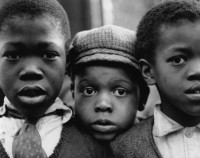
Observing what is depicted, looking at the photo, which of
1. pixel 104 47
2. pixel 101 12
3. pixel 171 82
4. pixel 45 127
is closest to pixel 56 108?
pixel 45 127

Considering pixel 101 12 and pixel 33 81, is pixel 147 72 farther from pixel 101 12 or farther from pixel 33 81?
pixel 101 12

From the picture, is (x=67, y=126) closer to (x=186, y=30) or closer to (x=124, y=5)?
(x=186, y=30)

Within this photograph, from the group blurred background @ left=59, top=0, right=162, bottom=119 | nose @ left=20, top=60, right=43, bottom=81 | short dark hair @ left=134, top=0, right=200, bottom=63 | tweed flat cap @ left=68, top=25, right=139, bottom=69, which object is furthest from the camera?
blurred background @ left=59, top=0, right=162, bottom=119

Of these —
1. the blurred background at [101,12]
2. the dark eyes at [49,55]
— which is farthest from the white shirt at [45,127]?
the blurred background at [101,12]

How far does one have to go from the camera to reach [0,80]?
1.33 meters

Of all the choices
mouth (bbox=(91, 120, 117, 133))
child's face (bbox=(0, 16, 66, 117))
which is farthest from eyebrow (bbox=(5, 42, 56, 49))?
mouth (bbox=(91, 120, 117, 133))

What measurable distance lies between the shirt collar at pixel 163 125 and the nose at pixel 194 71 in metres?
0.20

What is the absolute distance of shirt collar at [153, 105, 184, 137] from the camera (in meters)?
1.37

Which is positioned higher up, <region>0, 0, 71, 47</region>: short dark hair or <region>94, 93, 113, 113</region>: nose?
<region>0, 0, 71, 47</region>: short dark hair

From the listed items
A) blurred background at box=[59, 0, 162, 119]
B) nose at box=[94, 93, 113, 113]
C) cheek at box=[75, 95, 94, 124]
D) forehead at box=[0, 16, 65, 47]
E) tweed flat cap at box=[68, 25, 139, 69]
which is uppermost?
forehead at box=[0, 16, 65, 47]

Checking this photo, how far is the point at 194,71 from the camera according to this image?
1281 millimetres

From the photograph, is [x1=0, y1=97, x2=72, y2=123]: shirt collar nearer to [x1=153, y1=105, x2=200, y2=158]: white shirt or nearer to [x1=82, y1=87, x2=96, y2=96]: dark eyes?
[x1=82, y1=87, x2=96, y2=96]: dark eyes

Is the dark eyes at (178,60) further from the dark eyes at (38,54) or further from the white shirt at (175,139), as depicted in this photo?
the dark eyes at (38,54)

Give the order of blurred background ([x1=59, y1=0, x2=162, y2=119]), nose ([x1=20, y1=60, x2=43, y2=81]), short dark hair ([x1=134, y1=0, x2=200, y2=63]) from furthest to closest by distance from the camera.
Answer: blurred background ([x1=59, y1=0, x2=162, y2=119]), short dark hair ([x1=134, y1=0, x2=200, y2=63]), nose ([x1=20, y1=60, x2=43, y2=81])
